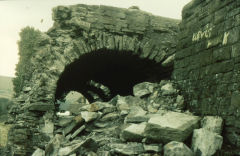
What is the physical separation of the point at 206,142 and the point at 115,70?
15.4 feet

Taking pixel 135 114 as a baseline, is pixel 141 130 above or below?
below

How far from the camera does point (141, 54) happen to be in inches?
228

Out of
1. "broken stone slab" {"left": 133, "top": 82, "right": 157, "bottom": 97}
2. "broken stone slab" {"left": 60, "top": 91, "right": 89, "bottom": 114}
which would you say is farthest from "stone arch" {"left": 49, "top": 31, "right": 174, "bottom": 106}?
"broken stone slab" {"left": 133, "top": 82, "right": 157, "bottom": 97}

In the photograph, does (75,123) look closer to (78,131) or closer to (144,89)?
(78,131)

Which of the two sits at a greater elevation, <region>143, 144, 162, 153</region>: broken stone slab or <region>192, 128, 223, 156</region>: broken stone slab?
<region>192, 128, 223, 156</region>: broken stone slab

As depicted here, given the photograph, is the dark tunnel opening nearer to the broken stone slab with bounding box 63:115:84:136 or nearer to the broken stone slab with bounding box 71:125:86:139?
the broken stone slab with bounding box 63:115:84:136

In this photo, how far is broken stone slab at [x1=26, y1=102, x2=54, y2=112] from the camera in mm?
5012

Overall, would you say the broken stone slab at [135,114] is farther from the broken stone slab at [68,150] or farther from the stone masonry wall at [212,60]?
the broken stone slab at [68,150]

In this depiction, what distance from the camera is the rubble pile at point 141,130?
275 centimetres

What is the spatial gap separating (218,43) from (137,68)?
11.2 ft

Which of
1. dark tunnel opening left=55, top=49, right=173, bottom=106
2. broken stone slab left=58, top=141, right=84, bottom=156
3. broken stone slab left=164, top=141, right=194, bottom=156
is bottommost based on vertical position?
broken stone slab left=58, top=141, right=84, bottom=156

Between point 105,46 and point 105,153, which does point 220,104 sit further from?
point 105,46

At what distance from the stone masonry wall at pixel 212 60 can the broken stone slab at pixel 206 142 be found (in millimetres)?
206

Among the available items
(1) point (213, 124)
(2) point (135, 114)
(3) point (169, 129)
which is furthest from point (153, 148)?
(2) point (135, 114)
